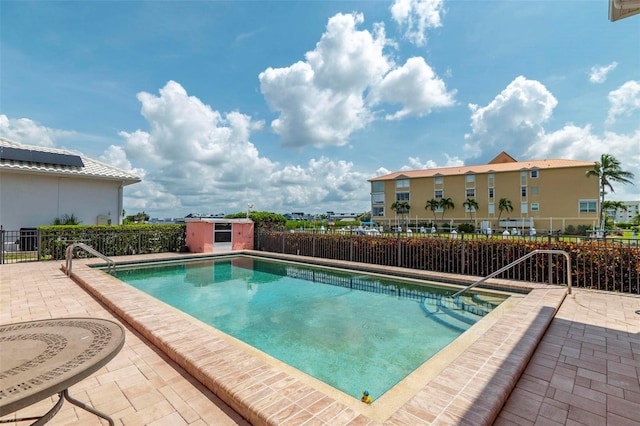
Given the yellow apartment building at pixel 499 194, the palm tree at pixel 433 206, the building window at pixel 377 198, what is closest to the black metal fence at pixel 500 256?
the yellow apartment building at pixel 499 194

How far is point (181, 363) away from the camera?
3104 millimetres

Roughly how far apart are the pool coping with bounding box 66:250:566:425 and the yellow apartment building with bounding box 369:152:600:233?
35.4m

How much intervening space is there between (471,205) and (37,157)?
43.6 m

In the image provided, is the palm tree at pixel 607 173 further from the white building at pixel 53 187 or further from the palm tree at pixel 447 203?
the white building at pixel 53 187

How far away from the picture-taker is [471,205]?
41062mm

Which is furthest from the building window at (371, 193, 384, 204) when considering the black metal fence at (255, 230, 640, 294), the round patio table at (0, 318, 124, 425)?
the round patio table at (0, 318, 124, 425)

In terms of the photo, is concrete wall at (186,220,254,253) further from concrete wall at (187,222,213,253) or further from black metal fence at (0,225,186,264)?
black metal fence at (0,225,186,264)

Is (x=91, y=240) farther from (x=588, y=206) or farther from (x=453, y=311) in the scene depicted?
(x=588, y=206)

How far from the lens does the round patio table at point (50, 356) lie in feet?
4.52

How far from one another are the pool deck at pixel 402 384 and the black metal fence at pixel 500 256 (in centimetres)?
279

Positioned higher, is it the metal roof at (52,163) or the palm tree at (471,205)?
the metal roof at (52,163)

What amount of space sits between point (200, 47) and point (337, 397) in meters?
13.3

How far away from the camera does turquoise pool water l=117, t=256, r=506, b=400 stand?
13.3 feet

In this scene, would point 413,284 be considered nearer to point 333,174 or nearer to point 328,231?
point 328,231
